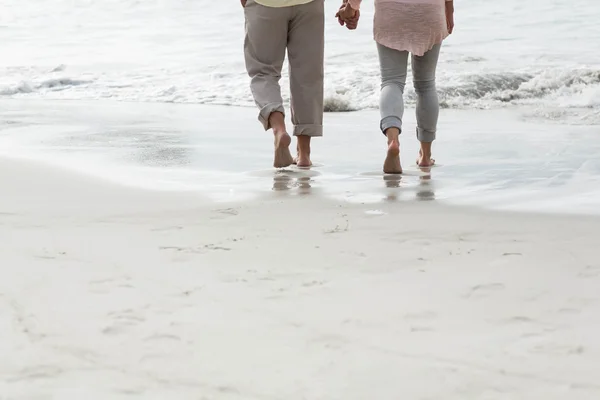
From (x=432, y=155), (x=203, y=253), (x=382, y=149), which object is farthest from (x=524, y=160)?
(x=203, y=253)

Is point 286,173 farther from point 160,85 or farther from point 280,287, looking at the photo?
point 160,85

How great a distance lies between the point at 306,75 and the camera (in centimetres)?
441

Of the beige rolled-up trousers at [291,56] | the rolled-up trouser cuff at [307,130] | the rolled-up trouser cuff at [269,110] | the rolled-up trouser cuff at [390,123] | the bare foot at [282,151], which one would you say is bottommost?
the bare foot at [282,151]

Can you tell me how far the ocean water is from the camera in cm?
884


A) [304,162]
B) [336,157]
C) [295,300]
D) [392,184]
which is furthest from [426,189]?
[295,300]

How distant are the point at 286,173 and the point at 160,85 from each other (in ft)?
22.3

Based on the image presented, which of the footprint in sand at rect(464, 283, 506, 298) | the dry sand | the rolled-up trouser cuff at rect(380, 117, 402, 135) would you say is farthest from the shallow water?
the footprint in sand at rect(464, 283, 506, 298)

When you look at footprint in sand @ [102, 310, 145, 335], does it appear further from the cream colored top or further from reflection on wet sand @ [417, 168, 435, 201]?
the cream colored top

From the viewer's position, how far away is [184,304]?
1.93m

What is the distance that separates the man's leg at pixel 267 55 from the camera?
427cm

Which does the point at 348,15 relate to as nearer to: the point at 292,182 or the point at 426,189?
the point at 292,182

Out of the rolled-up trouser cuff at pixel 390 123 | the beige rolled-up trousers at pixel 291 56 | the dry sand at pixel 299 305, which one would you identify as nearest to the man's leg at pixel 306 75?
the beige rolled-up trousers at pixel 291 56

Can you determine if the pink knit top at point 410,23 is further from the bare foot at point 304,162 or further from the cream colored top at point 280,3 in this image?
the bare foot at point 304,162

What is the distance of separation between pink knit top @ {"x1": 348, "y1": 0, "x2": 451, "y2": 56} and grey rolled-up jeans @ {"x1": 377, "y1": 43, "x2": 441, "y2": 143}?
0.11 meters
